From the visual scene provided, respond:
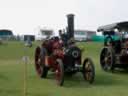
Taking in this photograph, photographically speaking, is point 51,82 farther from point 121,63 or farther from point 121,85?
point 121,63

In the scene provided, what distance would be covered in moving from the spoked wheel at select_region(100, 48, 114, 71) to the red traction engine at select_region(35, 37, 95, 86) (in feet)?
8.09

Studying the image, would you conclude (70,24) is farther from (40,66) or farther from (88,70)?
(88,70)

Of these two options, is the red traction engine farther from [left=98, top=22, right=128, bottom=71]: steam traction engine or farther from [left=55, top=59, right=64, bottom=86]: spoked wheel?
[left=98, top=22, right=128, bottom=71]: steam traction engine

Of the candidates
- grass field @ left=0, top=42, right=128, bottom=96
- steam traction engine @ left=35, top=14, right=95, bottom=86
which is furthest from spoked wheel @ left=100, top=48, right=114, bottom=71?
steam traction engine @ left=35, top=14, right=95, bottom=86

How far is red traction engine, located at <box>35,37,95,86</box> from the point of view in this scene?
13.1m

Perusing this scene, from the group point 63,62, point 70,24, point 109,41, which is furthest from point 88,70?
point 109,41

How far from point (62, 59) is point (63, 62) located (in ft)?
0.34

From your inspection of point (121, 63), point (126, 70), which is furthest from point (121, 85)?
point (126, 70)

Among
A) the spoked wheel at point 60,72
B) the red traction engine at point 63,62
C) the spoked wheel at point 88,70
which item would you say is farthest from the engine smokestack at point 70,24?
the spoked wheel at point 60,72

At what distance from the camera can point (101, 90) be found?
38.6ft

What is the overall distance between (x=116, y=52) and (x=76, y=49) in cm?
357

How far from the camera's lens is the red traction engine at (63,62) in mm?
13109

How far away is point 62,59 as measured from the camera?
44.7ft

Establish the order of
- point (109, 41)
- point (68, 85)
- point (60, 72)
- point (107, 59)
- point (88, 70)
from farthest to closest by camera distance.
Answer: point (109, 41)
point (107, 59)
point (88, 70)
point (68, 85)
point (60, 72)
